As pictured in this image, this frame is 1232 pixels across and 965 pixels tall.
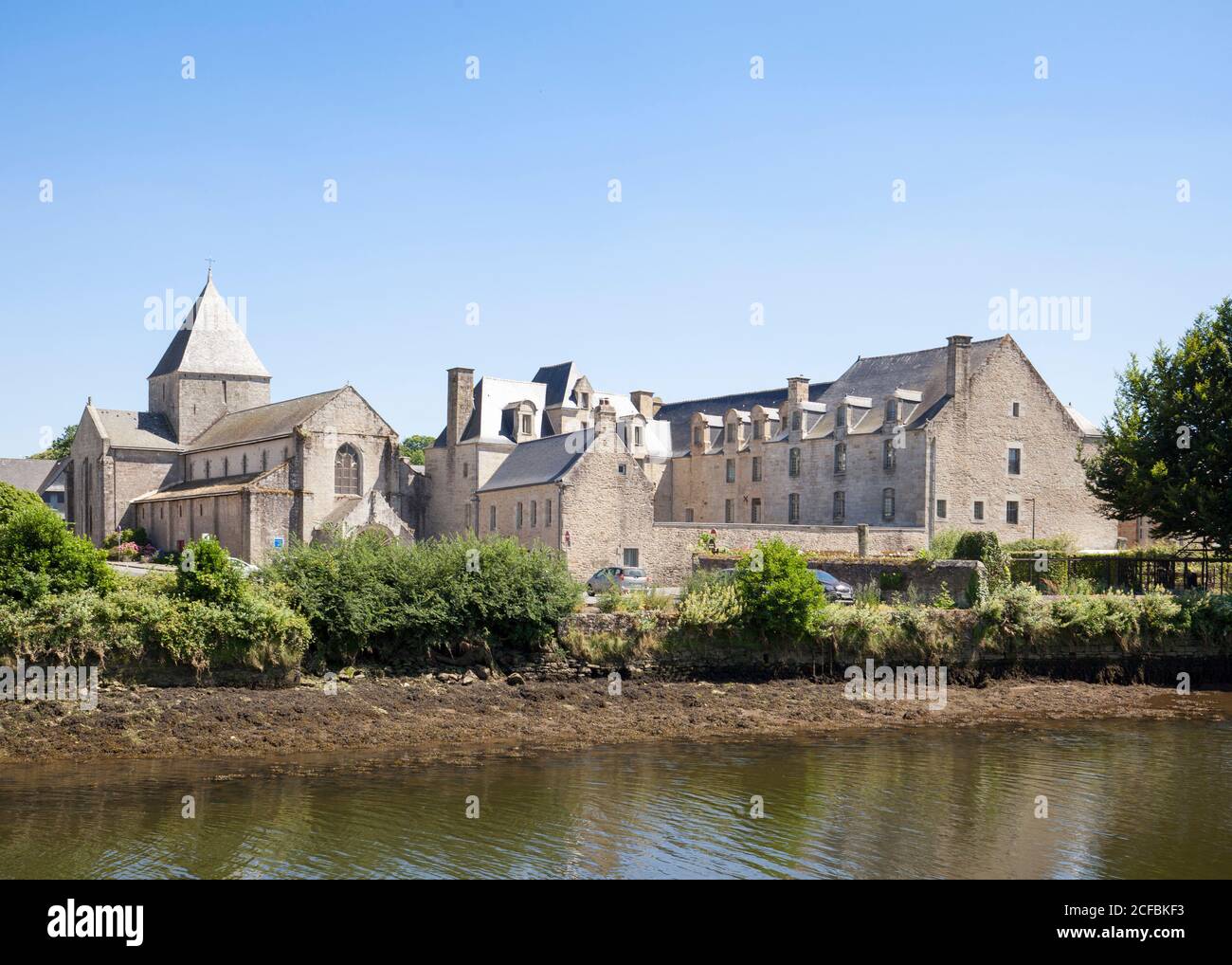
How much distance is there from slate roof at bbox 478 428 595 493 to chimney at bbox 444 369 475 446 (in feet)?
20.0

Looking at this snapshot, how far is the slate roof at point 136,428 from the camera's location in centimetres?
6234

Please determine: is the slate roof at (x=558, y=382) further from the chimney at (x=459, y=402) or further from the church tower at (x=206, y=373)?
the church tower at (x=206, y=373)

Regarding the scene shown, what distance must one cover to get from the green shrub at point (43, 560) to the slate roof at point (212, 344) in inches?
1782

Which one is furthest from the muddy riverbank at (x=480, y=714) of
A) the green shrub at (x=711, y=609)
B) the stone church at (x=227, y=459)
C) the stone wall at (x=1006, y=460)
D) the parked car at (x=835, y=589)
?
the stone wall at (x=1006, y=460)

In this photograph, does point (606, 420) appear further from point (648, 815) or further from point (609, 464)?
point (648, 815)

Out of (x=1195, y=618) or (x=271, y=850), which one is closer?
(x=271, y=850)

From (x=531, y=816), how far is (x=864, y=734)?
30.8 ft

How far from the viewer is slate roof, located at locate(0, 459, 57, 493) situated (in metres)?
85.4

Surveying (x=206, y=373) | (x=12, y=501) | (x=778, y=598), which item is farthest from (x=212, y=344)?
(x=778, y=598)

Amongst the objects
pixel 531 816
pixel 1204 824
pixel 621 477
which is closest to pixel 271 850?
pixel 531 816

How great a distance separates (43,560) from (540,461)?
2805cm

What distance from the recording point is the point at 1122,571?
127 ft

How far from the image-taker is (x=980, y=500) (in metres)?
53.8
